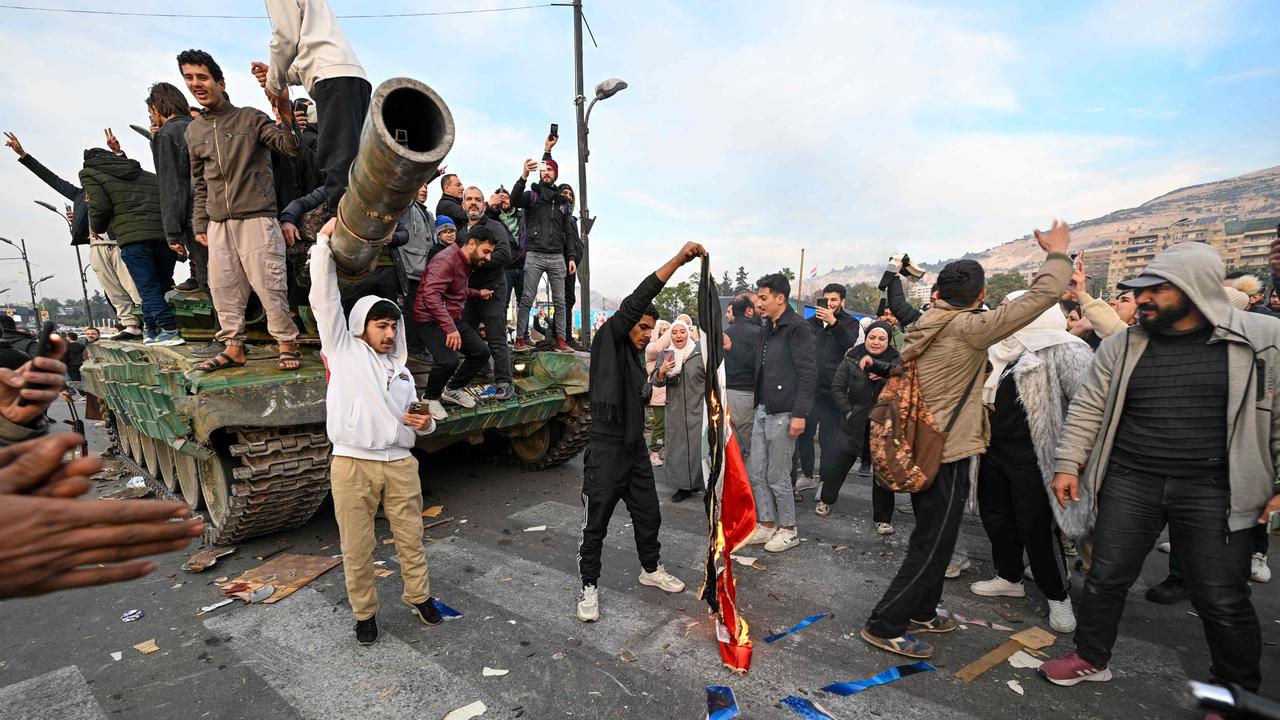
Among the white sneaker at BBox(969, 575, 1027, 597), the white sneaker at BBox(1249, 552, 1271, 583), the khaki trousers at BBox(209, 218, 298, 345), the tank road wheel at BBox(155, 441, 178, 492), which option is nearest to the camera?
the white sneaker at BBox(969, 575, 1027, 597)

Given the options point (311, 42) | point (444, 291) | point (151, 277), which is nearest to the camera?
point (311, 42)

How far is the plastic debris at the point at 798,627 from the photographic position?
3.19 metres

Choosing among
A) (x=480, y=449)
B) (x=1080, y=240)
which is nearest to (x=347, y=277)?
(x=480, y=449)

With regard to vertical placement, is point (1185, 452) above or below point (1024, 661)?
above

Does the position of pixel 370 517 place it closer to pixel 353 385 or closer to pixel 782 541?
pixel 353 385

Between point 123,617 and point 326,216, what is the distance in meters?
2.97

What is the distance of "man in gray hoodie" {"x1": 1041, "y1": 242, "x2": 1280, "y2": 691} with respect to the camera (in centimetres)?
236

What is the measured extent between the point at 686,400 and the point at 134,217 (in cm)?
602

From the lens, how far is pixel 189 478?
532 centimetres

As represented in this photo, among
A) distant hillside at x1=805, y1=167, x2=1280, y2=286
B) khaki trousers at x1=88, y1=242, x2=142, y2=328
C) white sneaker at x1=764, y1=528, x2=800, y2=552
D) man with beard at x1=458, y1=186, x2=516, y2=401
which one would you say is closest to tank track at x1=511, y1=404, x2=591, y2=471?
man with beard at x1=458, y1=186, x2=516, y2=401

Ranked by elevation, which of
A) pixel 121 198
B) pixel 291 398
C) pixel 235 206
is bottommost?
pixel 291 398

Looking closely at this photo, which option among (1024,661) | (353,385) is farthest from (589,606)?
(1024,661)

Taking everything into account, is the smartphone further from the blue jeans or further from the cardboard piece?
the blue jeans

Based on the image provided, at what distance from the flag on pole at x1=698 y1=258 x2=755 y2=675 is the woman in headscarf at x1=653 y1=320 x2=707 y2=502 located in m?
2.40
